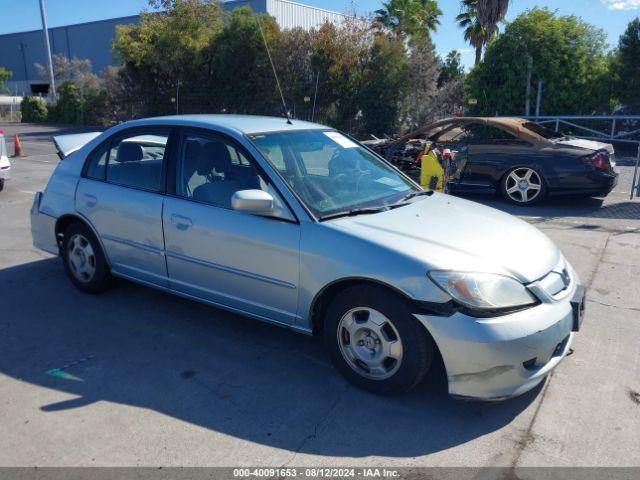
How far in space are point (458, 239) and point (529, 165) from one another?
6203 mm

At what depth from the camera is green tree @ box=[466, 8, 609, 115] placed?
17.3 meters

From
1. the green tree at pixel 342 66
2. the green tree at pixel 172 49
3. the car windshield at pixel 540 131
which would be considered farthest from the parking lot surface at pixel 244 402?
the green tree at pixel 172 49

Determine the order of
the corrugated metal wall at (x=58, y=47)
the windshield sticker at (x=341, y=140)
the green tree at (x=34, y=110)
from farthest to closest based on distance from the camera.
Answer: the corrugated metal wall at (x=58, y=47)
the green tree at (x=34, y=110)
the windshield sticker at (x=341, y=140)

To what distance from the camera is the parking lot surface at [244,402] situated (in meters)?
2.99

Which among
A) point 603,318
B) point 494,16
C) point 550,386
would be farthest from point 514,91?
point 550,386

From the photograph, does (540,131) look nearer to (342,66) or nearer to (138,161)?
(138,161)

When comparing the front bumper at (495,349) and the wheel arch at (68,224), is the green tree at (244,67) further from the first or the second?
the front bumper at (495,349)

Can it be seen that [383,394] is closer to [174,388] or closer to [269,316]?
[269,316]

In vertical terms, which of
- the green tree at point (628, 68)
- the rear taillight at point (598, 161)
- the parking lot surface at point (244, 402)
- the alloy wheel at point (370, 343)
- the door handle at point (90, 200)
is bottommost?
the parking lot surface at point (244, 402)

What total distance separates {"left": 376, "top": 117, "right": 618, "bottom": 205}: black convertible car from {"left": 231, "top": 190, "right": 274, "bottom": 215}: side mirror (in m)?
5.77

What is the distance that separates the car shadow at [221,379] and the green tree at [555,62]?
51.8 feet

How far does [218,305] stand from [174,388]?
0.76 m

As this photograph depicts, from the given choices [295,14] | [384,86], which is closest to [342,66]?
[384,86]

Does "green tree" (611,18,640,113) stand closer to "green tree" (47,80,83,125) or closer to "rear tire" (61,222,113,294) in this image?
"rear tire" (61,222,113,294)
